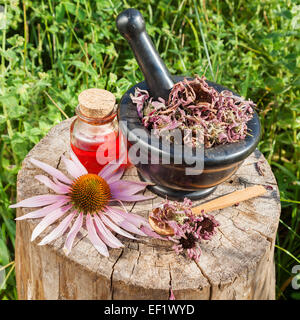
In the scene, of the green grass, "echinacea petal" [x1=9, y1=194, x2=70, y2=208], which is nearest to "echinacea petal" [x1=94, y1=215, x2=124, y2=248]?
"echinacea petal" [x1=9, y1=194, x2=70, y2=208]

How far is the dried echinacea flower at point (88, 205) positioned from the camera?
173 cm

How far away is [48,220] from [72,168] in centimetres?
28

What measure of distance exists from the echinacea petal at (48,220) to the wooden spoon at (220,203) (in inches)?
13.8

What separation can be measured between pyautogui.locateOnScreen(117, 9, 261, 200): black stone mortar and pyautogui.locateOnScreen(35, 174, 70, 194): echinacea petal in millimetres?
334

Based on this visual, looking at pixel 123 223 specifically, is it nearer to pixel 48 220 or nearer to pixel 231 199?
pixel 48 220

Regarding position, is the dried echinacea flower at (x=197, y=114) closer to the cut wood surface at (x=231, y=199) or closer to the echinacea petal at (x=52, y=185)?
the cut wood surface at (x=231, y=199)

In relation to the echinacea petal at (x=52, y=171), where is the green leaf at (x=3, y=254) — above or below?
below

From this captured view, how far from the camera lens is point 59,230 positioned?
1.73 m

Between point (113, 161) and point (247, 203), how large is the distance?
2.02ft

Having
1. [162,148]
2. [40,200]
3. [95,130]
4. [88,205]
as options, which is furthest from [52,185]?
[162,148]

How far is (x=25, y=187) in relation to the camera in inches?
76.9

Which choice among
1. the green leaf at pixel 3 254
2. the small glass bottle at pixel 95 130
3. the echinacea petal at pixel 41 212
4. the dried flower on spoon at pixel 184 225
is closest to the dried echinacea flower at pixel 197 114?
the small glass bottle at pixel 95 130
